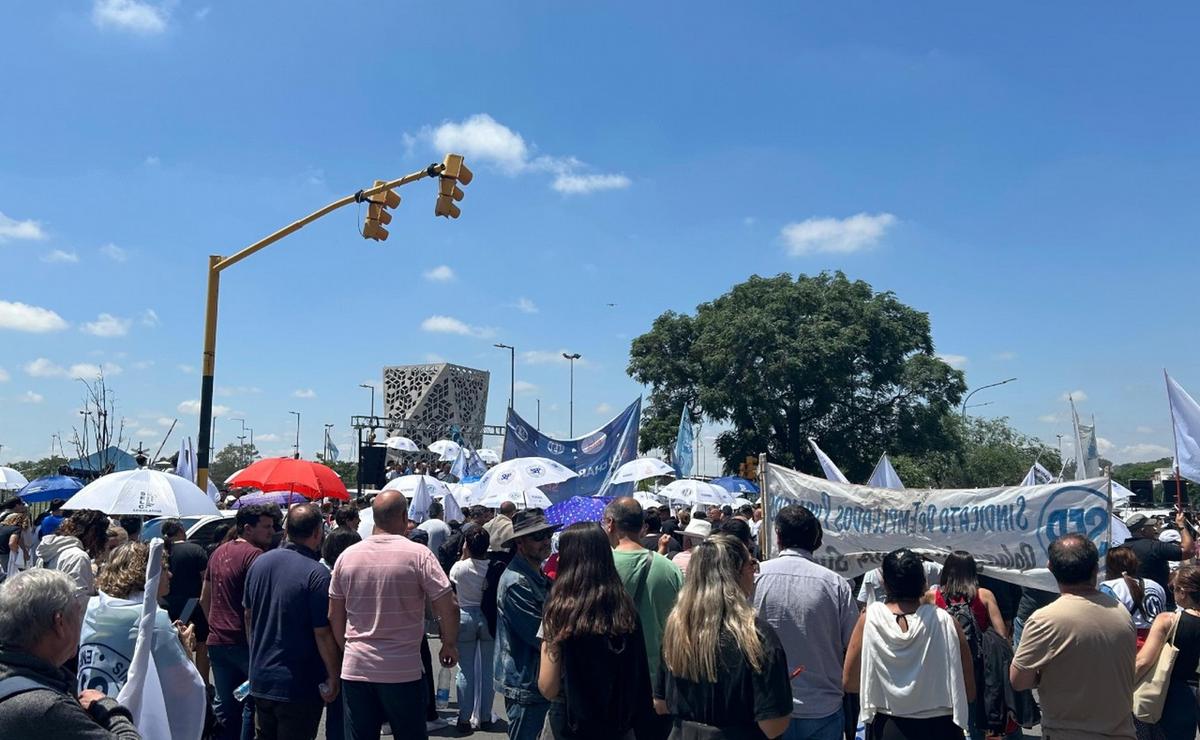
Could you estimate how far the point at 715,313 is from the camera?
4325cm

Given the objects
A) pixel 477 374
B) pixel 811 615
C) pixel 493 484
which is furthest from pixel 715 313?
pixel 477 374

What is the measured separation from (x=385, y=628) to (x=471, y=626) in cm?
329

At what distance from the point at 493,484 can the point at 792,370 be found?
2665cm

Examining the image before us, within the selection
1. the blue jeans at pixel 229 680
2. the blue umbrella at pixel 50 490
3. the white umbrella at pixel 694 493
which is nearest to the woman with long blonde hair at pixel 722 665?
the blue jeans at pixel 229 680

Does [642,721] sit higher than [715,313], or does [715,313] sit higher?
[715,313]

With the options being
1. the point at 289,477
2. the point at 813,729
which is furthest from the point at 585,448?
the point at 813,729

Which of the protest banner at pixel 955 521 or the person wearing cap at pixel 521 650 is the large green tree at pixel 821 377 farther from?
the person wearing cap at pixel 521 650

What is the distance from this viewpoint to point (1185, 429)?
10297 millimetres

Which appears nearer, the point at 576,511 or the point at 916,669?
the point at 916,669

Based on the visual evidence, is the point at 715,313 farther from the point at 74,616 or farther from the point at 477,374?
the point at 477,374

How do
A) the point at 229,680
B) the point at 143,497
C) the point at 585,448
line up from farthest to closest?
the point at 585,448
the point at 143,497
the point at 229,680

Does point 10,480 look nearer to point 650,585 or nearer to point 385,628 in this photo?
point 385,628

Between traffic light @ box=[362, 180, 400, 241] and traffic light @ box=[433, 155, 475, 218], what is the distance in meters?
0.87

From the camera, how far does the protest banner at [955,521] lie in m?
7.81
